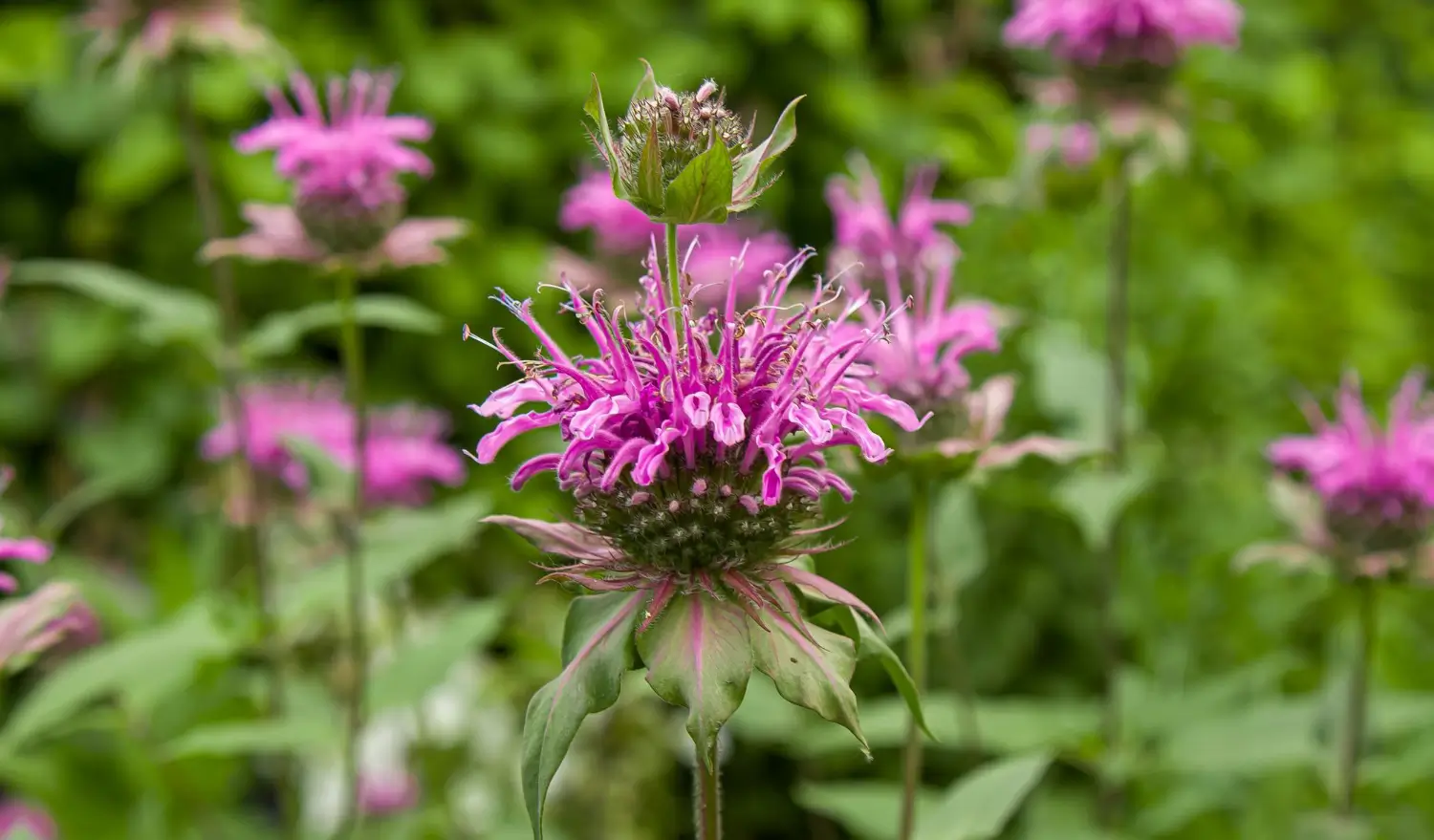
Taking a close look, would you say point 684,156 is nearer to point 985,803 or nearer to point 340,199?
point 985,803

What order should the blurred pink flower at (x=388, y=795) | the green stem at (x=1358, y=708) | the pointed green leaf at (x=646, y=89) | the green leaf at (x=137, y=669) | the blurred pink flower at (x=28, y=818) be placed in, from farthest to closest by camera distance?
the blurred pink flower at (x=388, y=795)
the blurred pink flower at (x=28, y=818)
the green stem at (x=1358, y=708)
the green leaf at (x=137, y=669)
the pointed green leaf at (x=646, y=89)

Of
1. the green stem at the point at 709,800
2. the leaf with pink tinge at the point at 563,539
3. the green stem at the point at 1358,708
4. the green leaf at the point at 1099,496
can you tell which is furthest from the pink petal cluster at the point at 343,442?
the green stem at the point at 1358,708

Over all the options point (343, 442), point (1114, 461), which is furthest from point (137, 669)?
point (1114, 461)

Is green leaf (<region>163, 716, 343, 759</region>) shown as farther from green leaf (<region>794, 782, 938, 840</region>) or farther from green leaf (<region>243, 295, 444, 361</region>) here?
green leaf (<region>794, 782, 938, 840</region>)

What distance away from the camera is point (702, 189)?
84 centimetres

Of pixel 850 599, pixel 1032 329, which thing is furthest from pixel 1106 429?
pixel 850 599

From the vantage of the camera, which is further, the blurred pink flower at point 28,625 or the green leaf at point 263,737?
the green leaf at point 263,737

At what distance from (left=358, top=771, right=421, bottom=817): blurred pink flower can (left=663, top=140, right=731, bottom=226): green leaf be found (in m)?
1.78

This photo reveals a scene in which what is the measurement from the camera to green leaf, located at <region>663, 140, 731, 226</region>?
822mm

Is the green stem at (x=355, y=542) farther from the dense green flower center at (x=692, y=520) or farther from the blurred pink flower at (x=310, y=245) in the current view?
the dense green flower center at (x=692, y=520)

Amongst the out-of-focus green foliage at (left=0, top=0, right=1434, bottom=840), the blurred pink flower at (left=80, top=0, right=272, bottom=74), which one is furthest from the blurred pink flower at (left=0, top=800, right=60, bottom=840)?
the blurred pink flower at (left=80, top=0, right=272, bottom=74)

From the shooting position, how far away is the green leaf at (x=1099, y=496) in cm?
151

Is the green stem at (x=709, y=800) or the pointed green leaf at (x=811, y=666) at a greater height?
the pointed green leaf at (x=811, y=666)

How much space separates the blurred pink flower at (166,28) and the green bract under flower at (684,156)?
1.13 meters
